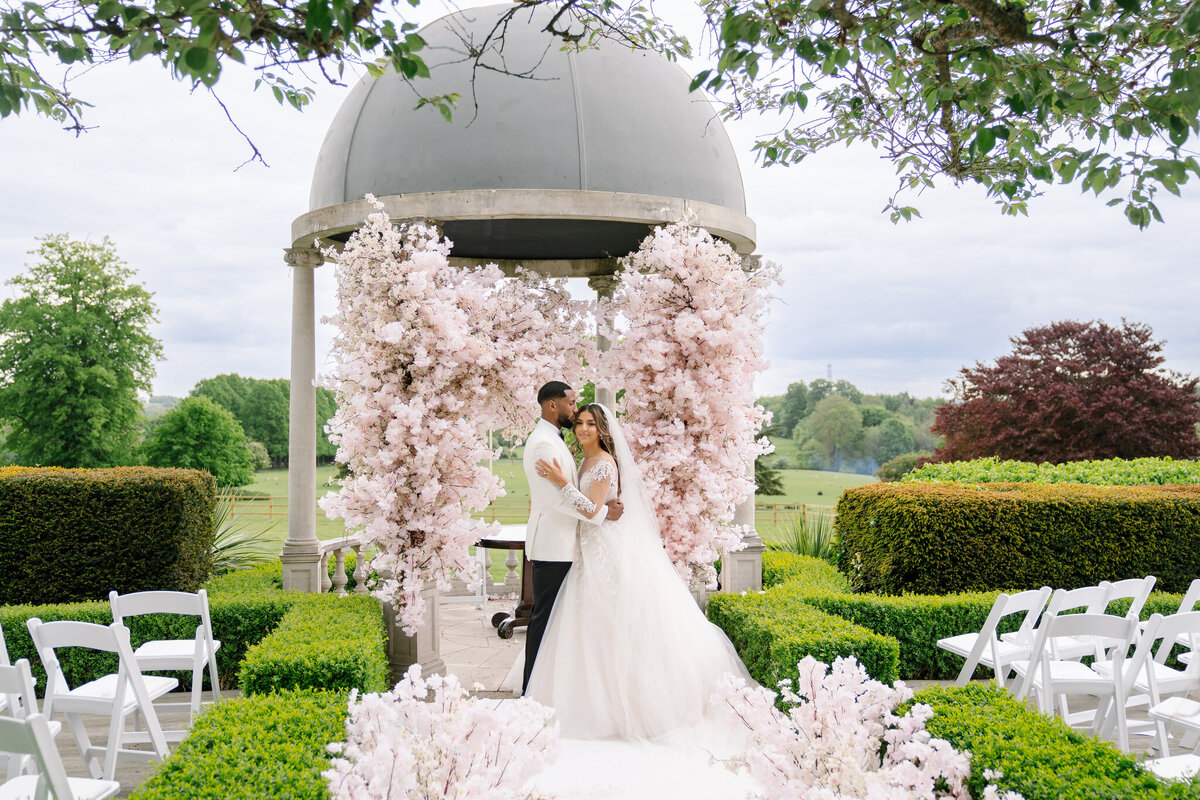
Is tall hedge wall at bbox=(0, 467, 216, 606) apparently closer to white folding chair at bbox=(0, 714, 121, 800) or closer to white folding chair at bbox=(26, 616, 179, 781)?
white folding chair at bbox=(26, 616, 179, 781)

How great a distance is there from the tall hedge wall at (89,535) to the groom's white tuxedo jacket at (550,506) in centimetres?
382

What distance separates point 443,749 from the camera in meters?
2.76

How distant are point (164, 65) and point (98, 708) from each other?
10.5 feet

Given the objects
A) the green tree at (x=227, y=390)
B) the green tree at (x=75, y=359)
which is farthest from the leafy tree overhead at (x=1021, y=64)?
the green tree at (x=227, y=390)

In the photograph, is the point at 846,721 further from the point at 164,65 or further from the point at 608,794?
the point at 164,65

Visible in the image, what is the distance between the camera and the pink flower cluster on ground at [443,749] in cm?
260

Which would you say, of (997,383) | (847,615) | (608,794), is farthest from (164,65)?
(997,383)

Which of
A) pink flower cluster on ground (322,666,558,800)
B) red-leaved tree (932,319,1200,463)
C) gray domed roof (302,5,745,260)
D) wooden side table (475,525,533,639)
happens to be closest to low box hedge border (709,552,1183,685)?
wooden side table (475,525,533,639)

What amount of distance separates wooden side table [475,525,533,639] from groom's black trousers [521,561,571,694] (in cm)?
249

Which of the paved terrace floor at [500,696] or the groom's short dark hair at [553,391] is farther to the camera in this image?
the groom's short dark hair at [553,391]

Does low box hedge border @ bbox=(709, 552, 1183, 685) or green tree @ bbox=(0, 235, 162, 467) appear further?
green tree @ bbox=(0, 235, 162, 467)

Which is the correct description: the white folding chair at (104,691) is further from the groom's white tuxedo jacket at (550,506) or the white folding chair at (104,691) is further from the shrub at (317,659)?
the groom's white tuxedo jacket at (550,506)

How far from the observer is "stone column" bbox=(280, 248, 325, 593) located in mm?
8008

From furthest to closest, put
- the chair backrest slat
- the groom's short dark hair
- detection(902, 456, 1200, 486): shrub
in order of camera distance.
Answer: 1. detection(902, 456, 1200, 486): shrub
2. the groom's short dark hair
3. the chair backrest slat
